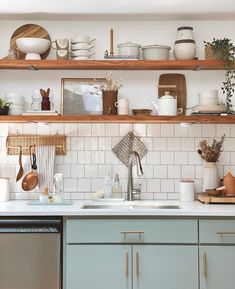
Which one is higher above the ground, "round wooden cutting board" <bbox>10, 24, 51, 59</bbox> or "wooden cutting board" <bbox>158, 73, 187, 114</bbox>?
"round wooden cutting board" <bbox>10, 24, 51, 59</bbox>

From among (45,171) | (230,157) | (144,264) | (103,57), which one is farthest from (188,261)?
(103,57)

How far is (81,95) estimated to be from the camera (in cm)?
344

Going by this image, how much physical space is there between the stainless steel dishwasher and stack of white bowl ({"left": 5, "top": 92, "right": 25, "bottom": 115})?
92 centimetres

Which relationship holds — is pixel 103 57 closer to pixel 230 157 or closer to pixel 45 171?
pixel 45 171

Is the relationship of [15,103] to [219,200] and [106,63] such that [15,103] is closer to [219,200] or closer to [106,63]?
[106,63]

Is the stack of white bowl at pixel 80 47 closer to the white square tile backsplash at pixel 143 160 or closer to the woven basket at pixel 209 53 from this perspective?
the white square tile backsplash at pixel 143 160

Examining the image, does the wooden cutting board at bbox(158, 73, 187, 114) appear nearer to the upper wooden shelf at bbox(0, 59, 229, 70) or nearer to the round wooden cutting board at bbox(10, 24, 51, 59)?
the upper wooden shelf at bbox(0, 59, 229, 70)

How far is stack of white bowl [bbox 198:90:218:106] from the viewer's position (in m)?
3.27

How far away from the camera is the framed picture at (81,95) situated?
11.2 ft

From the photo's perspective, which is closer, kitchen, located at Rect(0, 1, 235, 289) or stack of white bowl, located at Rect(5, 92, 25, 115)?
stack of white bowl, located at Rect(5, 92, 25, 115)

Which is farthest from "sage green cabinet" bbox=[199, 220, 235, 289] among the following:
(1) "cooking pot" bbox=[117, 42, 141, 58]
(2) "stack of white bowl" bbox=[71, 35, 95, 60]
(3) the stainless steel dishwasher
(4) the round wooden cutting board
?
(4) the round wooden cutting board

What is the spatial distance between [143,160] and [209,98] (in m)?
0.72

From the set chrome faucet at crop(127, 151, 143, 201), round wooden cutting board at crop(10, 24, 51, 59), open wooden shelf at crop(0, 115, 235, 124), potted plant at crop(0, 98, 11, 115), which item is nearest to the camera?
open wooden shelf at crop(0, 115, 235, 124)

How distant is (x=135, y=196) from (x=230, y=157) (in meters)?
0.83
